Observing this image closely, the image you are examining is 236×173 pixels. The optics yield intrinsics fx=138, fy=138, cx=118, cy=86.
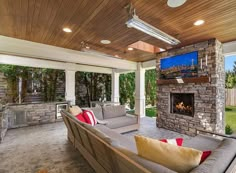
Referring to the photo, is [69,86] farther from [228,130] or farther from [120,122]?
[228,130]

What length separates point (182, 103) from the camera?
4375 mm

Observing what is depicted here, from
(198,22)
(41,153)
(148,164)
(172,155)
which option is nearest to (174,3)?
(198,22)

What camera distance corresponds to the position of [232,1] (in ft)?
6.67

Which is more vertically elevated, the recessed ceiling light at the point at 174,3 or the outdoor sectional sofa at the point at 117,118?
the recessed ceiling light at the point at 174,3

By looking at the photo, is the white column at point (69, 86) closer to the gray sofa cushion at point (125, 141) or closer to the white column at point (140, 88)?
the white column at point (140, 88)

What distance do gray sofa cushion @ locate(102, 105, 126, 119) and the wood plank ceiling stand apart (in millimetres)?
2092

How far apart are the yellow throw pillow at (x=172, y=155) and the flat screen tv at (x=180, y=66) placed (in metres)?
3.35

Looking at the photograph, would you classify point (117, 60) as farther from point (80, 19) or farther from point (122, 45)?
point (80, 19)

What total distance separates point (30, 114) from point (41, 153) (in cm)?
269

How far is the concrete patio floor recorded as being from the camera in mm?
2346

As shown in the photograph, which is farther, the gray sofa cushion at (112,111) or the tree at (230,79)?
the gray sofa cushion at (112,111)

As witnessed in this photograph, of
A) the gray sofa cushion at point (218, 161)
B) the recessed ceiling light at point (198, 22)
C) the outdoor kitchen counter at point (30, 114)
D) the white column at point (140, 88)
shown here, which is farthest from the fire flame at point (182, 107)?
the outdoor kitchen counter at point (30, 114)

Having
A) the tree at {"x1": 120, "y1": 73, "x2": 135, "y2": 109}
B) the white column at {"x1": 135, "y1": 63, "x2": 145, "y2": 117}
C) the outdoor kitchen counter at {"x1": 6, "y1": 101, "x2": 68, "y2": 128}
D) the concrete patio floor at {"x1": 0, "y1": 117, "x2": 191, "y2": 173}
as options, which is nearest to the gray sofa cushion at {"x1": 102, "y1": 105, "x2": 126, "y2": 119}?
the concrete patio floor at {"x1": 0, "y1": 117, "x2": 191, "y2": 173}

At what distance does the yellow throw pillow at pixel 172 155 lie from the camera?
109 centimetres
